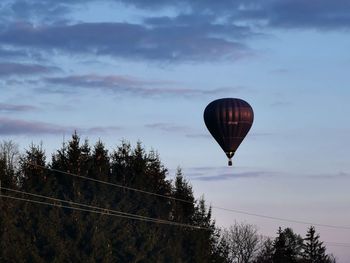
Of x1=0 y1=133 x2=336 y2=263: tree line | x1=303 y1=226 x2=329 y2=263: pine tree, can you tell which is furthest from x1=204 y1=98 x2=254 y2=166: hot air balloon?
x1=303 y1=226 x2=329 y2=263: pine tree

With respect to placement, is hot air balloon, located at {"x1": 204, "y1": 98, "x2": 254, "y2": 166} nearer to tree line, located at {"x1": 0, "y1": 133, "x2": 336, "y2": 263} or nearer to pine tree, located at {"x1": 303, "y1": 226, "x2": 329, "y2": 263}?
tree line, located at {"x1": 0, "y1": 133, "x2": 336, "y2": 263}

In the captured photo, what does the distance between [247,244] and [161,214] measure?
65.1 m

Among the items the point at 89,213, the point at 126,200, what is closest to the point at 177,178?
the point at 126,200

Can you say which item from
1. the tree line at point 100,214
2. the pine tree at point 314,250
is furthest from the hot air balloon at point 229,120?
the pine tree at point 314,250

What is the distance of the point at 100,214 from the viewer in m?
58.5

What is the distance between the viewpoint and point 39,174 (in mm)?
62156

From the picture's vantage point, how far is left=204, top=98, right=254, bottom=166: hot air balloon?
5738 cm

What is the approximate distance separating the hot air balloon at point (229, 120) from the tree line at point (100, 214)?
7.00 meters

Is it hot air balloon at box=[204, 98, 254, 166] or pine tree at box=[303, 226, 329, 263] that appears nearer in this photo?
hot air balloon at box=[204, 98, 254, 166]

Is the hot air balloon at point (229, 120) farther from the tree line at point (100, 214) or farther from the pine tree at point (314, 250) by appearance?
the pine tree at point (314, 250)

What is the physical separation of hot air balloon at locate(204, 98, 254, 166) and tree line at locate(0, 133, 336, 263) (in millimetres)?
6996

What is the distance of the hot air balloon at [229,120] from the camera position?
57375 mm

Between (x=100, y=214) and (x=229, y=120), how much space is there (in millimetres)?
9652

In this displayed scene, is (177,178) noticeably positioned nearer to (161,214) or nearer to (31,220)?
(161,214)
